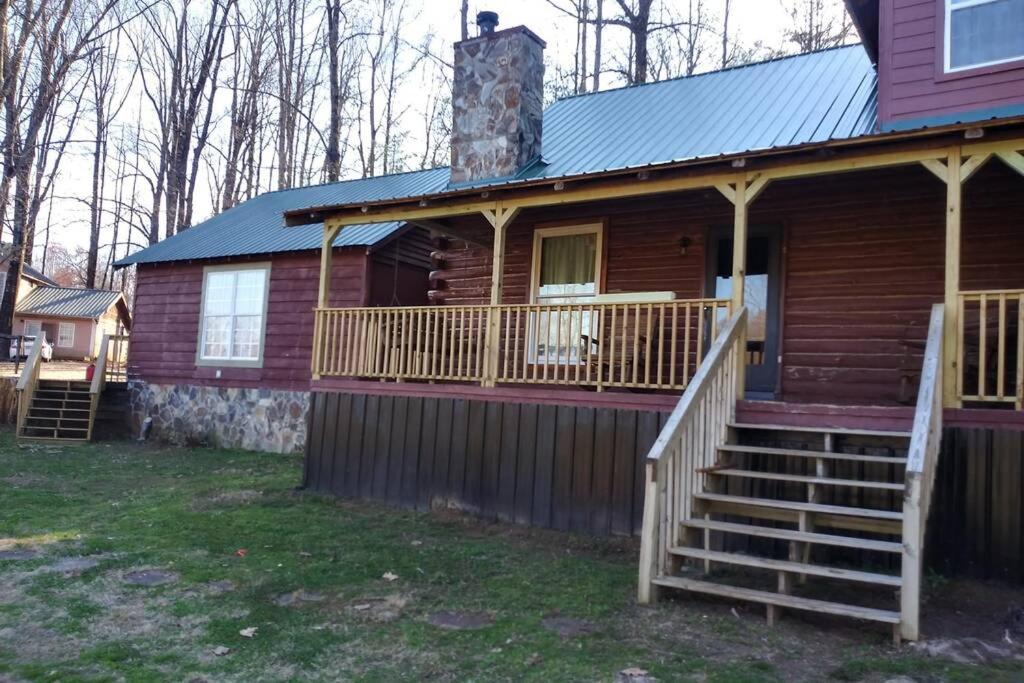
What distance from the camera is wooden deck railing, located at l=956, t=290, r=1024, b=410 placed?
576cm

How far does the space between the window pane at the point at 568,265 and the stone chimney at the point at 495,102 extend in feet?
→ 4.00

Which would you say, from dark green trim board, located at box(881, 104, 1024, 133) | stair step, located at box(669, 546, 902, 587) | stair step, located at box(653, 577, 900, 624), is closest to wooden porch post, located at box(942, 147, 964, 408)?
dark green trim board, located at box(881, 104, 1024, 133)

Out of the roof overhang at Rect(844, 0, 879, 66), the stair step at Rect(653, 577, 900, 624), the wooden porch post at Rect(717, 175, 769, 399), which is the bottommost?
the stair step at Rect(653, 577, 900, 624)

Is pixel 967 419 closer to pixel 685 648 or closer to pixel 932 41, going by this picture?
pixel 685 648

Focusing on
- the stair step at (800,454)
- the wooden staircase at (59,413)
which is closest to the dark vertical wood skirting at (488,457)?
the stair step at (800,454)

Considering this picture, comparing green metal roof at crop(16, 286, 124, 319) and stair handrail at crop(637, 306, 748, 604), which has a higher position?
green metal roof at crop(16, 286, 124, 319)

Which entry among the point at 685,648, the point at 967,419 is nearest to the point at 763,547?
the point at 967,419

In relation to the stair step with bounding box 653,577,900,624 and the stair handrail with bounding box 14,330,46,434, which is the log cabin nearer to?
the stair step with bounding box 653,577,900,624

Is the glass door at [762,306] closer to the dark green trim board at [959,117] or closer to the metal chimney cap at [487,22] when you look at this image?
the dark green trim board at [959,117]

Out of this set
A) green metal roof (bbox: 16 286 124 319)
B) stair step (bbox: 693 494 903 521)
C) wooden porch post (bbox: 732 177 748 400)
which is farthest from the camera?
green metal roof (bbox: 16 286 124 319)

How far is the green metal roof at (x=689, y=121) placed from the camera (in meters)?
9.32

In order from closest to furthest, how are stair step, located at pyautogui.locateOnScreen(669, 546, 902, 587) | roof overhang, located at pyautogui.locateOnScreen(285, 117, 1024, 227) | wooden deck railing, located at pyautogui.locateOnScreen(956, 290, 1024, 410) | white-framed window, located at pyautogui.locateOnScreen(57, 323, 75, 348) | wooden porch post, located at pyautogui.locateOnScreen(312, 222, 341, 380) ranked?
stair step, located at pyautogui.locateOnScreen(669, 546, 902, 587), wooden deck railing, located at pyautogui.locateOnScreen(956, 290, 1024, 410), roof overhang, located at pyautogui.locateOnScreen(285, 117, 1024, 227), wooden porch post, located at pyautogui.locateOnScreen(312, 222, 341, 380), white-framed window, located at pyautogui.locateOnScreen(57, 323, 75, 348)

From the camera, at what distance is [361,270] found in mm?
13336

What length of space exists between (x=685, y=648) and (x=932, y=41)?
270 inches
